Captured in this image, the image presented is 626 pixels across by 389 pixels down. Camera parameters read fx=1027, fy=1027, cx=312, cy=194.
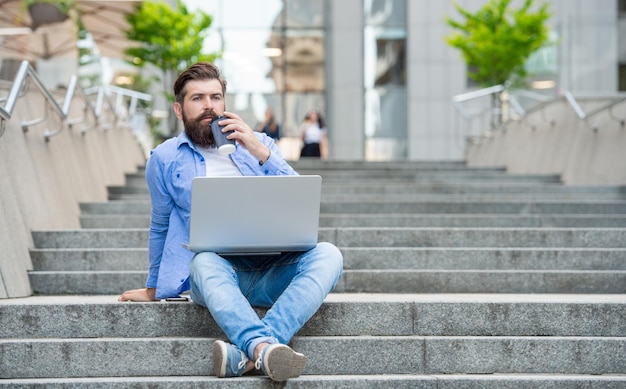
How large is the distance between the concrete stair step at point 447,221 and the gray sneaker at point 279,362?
3.88m

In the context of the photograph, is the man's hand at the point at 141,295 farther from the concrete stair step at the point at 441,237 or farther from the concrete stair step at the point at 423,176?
the concrete stair step at the point at 423,176

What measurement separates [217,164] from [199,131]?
0.66 ft

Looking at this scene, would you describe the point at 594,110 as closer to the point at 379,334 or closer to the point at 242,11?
the point at 379,334

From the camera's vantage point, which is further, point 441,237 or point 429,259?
point 441,237

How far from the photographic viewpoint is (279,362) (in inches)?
177

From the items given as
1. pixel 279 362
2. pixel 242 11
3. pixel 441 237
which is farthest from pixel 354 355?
pixel 242 11

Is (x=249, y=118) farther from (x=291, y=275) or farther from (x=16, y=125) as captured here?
(x=291, y=275)

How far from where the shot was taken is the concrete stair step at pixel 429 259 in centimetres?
715

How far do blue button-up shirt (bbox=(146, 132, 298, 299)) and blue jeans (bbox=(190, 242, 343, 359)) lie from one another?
0.25 metres

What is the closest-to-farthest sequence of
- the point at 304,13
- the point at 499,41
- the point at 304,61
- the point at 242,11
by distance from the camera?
the point at 499,41, the point at 242,11, the point at 304,13, the point at 304,61

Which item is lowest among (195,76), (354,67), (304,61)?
(195,76)

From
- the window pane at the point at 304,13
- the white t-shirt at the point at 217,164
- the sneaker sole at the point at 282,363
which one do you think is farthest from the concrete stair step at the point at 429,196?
the window pane at the point at 304,13

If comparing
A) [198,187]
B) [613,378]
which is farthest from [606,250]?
[198,187]

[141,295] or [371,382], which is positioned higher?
[141,295]
